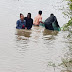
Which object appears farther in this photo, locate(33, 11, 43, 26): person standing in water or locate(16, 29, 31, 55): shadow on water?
locate(33, 11, 43, 26): person standing in water

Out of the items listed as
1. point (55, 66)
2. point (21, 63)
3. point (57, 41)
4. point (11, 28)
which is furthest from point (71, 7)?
point (11, 28)

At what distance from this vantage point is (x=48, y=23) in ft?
51.5

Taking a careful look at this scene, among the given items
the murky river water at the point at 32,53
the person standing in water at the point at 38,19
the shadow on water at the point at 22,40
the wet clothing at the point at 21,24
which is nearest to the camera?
the murky river water at the point at 32,53

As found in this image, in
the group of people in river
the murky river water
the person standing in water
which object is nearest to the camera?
the murky river water

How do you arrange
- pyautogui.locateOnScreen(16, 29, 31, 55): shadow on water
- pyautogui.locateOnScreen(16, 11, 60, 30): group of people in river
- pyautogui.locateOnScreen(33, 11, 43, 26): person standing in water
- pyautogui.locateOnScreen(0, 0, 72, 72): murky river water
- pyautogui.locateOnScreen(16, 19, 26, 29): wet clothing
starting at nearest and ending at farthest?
pyautogui.locateOnScreen(0, 0, 72, 72): murky river water < pyautogui.locateOnScreen(16, 29, 31, 55): shadow on water < pyautogui.locateOnScreen(16, 11, 60, 30): group of people in river < pyautogui.locateOnScreen(16, 19, 26, 29): wet clothing < pyautogui.locateOnScreen(33, 11, 43, 26): person standing in water

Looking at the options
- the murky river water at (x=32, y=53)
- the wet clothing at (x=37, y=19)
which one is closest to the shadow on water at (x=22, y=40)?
the murky river water at (x=32, y=53)

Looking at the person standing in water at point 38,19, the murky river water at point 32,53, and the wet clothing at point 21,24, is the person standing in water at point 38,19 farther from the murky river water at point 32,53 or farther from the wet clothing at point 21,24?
the murky river water at point 32,53

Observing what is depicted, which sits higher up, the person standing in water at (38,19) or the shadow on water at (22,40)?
the person standing in water at (38,19)

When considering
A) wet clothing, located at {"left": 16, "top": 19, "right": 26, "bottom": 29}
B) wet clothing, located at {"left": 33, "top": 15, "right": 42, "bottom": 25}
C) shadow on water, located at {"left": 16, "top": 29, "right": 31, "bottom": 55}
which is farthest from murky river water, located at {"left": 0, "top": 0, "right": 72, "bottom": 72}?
wet clothing, located at {"left": 33, "top": 15, "right": 42, "bottom": 25}

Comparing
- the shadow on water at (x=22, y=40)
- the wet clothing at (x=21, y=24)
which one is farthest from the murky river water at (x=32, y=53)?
the wet clothing at (x=21, y=24)

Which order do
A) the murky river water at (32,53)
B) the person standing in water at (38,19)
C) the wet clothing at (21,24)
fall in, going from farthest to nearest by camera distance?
the person standing in water at (38,19) → the wet clothing at (21,24) → the murky river water at (32,53)

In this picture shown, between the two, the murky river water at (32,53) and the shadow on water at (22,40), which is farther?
the shadow on water at (22,40)

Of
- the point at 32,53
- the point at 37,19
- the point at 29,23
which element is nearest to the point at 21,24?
the point at 29,23

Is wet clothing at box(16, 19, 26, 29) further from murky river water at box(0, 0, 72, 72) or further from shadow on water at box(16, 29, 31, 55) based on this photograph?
murky river water at box(0, 0, 72, 72)
